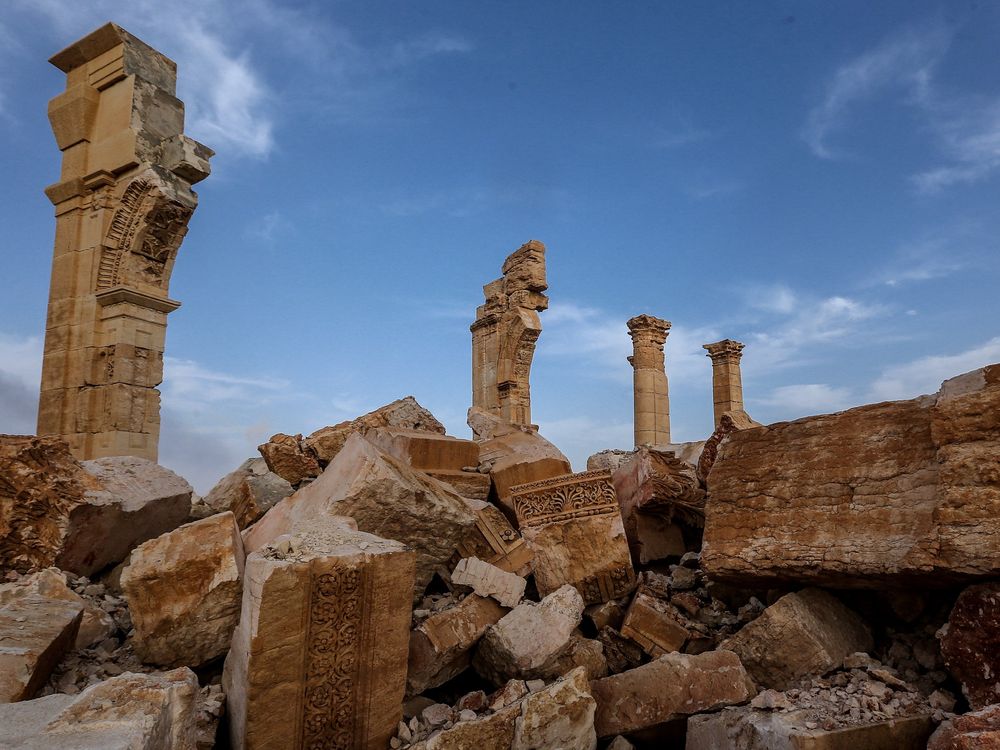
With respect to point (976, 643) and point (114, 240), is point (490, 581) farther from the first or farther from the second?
point (114, 240)

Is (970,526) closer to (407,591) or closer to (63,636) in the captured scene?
(407,591)

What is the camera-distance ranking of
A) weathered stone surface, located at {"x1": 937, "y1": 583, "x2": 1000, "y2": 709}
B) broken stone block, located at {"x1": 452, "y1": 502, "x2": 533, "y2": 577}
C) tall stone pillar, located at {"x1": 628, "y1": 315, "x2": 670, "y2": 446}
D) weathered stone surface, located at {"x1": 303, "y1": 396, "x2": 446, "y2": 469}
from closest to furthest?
1. weathered stone surface, located at {"x1": 937, "y1": 583, "x2": 1000, "y2": 709}
2. broken stone block, located at {"x1": 452, "y1": 502, "x2": 533, "y2": 577}
3. weathered stone surface, located at {"x1": 303, "y1": 396, "x2": 446, "y2": 469}
4. tall stone pillar, located at {"x1": 628, "y1": 315, "x2": 670, "y2": 446}

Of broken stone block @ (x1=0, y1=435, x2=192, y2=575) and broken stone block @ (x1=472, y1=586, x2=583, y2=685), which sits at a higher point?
broken stone block @ (x1=0, y1=435, x2=192, y2=575)

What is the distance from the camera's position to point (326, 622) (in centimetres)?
287

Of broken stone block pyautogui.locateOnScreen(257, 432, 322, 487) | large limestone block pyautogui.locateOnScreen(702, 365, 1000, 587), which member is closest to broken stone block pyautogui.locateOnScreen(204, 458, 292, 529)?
broken stone block pyautogui.locateOnScreen(257, 432, 322, 487)

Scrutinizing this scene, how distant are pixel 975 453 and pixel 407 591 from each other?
8.53 ft

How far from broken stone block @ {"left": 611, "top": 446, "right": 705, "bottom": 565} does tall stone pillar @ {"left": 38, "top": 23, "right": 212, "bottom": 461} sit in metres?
6.35

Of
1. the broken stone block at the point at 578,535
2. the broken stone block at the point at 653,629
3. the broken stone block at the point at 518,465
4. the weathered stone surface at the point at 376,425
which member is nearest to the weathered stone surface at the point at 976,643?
the broken stone block at the point at 653,629

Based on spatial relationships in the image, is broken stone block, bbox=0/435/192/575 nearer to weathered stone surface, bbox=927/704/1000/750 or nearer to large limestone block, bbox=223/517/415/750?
large limestone block, bbox=223/517/415/750

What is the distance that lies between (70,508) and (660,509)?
12.0 ft

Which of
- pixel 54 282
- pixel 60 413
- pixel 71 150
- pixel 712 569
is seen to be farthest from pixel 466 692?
pixel 71 150

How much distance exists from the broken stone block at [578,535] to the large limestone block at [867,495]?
600 millimetres

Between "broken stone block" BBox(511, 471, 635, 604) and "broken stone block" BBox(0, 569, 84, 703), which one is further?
"broken stone block" BBox(511, 471, 635, 604)

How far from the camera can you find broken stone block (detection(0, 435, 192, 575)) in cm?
390
